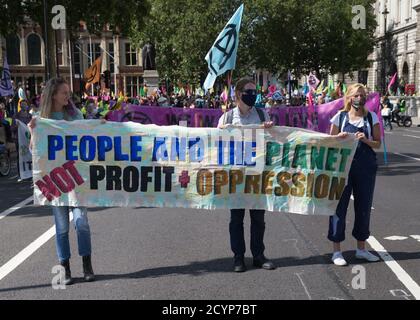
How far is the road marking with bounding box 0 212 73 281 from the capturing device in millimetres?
5621

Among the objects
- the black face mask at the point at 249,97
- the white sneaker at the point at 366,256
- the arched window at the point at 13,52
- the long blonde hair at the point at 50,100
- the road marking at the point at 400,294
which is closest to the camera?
the road marking at the point at 400,294

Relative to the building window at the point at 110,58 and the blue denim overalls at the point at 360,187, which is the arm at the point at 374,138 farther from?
the building window at the point at 110,58

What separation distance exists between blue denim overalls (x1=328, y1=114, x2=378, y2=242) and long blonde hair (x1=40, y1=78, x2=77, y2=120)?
2.75 m

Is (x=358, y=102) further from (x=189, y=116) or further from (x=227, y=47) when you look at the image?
(x=189, y=116)

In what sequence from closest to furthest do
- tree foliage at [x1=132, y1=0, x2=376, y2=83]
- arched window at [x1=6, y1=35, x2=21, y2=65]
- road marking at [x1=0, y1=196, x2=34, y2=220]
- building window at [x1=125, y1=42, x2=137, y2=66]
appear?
road marking at [x1=0, y1=196, x2=34, y2=220]
tree foliage at [x1=132, y1=0, x2=376, y2=83]
arched window at [x1=6, y1=35, x2=21, y2=65]
building window at [x1=125, y1=42, x2=137, y2=66]

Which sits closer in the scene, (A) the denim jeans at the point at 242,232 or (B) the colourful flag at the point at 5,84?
(A) the denim jeans at the point at 242,232

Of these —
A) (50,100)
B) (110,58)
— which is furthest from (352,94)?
(110,58)

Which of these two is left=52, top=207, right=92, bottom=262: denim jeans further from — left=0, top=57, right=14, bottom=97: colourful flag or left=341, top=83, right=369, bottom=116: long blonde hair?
left=0, top=57, right=14, bottom=97: colourful flag

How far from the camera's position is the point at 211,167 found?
5.58 m

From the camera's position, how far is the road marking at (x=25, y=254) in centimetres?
562

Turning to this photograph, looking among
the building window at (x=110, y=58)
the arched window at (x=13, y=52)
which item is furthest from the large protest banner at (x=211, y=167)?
the building window at (x=110, y=58)

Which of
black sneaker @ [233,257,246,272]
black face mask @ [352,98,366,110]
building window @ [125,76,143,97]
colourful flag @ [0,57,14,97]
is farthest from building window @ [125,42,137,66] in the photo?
black sneaker @ [233,257,246,272]

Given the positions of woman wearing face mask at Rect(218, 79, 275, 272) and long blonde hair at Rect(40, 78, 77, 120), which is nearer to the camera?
long blonde hair at Rect(40, 78, 77, 120)

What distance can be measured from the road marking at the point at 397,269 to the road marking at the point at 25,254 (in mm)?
3846
